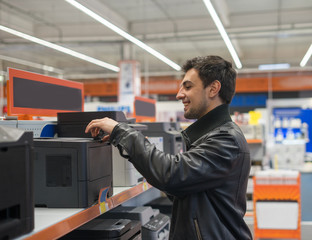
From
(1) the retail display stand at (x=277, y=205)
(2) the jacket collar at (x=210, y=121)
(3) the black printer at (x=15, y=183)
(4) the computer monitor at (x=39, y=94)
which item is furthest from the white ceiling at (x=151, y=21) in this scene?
(3) the black printer at (x=15, y=183)

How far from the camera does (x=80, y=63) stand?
→ 56.0 feet

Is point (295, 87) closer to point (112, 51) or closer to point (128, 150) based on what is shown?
point (112, 51)

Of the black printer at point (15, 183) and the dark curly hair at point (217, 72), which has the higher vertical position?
the dark curly hair at point (217, 72)

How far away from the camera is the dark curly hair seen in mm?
1859

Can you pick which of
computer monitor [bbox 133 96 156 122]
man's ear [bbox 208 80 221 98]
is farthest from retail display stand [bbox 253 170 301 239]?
man's ear [bbox 208 80 221 98]

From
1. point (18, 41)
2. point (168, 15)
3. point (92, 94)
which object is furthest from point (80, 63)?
point (168, 15)

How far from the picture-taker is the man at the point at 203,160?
162 cm

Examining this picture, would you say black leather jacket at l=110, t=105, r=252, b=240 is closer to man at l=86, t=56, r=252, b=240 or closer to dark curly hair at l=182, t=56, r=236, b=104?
man at l=86, t=56, r=252, b=240

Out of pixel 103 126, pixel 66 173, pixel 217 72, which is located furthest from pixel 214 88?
pixel 66 173

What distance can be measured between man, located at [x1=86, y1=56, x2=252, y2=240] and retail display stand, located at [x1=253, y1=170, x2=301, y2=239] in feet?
11.8

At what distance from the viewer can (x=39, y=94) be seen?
269cm

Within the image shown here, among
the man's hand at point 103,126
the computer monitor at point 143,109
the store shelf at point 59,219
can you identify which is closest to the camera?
the store shelf at point 59,219

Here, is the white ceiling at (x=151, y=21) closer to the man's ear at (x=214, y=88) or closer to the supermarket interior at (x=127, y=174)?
the supermarket interior at (x=127, y=174)

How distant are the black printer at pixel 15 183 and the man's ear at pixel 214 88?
893 millimetres
